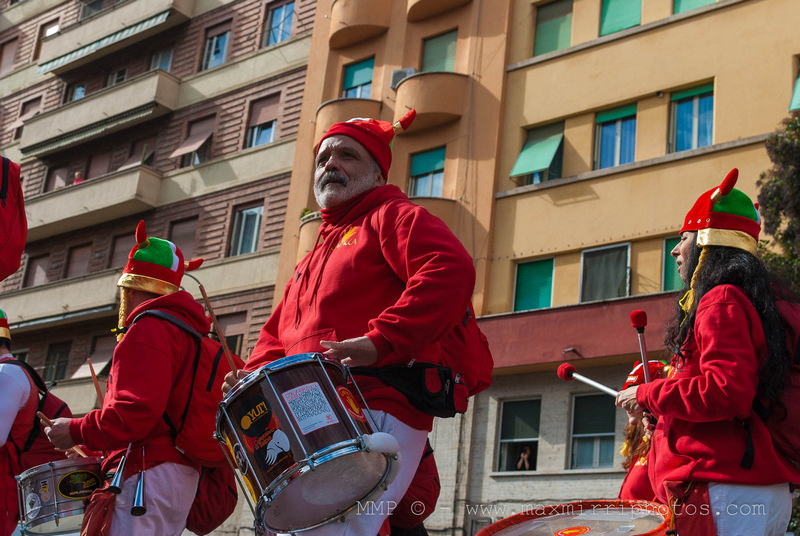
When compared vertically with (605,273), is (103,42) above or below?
above

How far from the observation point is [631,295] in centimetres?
2003

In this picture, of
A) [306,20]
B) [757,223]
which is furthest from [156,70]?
[757,223]

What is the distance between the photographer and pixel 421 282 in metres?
4.50

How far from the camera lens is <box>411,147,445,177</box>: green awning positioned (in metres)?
24.4

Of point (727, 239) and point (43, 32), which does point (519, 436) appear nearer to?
point (727, 239)

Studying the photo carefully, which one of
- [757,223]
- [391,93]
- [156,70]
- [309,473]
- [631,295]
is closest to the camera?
[309,473]

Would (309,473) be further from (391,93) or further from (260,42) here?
(260,42)

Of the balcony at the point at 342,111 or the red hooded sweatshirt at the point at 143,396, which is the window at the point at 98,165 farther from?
the red hooded sweatshirt at the point at 143,396

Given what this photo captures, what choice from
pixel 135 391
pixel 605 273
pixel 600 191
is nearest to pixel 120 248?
pixel 600 191

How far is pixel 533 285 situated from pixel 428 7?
7.83 meters

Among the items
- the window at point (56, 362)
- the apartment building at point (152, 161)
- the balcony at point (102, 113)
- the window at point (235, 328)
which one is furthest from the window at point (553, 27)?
the window at point (56, 362)

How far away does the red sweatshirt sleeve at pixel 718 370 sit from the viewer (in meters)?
4.39

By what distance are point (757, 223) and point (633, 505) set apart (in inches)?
65.6

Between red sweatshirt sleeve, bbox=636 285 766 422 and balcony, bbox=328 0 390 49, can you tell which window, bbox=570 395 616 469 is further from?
red sweatshirt sleeve, bbox=636 285 766 422
